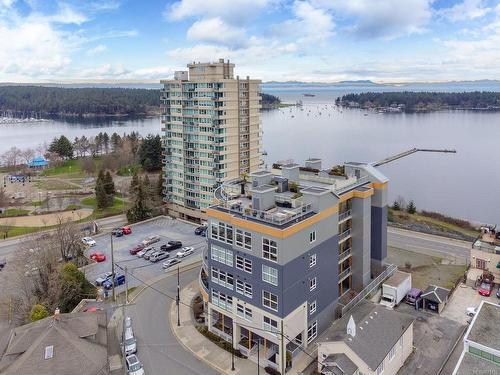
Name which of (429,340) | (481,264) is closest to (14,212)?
(429,340)

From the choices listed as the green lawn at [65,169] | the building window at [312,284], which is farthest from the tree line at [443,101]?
the building window at [312,284]

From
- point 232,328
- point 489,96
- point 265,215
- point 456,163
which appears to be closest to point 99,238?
point 232,328

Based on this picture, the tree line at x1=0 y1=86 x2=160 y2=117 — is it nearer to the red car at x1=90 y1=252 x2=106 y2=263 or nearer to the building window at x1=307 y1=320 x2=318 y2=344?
the red car at x1=90 y1=252 x2=106 y2=263

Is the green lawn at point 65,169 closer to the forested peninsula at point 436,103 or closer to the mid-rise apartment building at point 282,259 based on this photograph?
the mid-rise apartment building at point 282,259

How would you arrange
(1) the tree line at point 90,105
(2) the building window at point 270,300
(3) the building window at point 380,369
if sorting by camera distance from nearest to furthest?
1. (3) the building window at point 380,369
2. (2) the building window at point 270,300
3. (1) the tree line at point 90,105

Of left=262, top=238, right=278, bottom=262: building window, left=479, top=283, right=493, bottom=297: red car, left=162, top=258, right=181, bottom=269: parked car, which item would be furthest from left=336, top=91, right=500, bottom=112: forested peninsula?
left=262, top=238, right=278, bottom=262: building window
